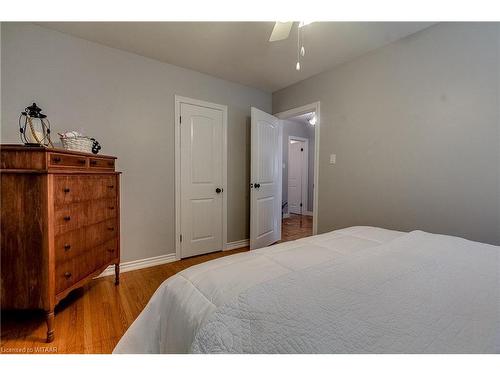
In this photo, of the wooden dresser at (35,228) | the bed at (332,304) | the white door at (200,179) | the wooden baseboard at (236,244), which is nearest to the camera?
the bed at (332,304)

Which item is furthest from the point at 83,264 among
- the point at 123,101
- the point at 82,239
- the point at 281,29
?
the point at 281,29

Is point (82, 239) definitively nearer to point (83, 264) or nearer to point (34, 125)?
point (83, 264)

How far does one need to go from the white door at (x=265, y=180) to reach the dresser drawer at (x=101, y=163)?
1588mm

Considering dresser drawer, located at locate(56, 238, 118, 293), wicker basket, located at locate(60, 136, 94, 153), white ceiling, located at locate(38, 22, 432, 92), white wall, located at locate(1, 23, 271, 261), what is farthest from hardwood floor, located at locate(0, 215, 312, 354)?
white ceiling, located at locate(38, 22, 432, 92)

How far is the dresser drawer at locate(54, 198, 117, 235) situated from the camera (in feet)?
4.72

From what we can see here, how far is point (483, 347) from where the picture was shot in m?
0.51

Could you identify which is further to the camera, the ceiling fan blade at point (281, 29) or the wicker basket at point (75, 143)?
the wicker basket at point (75, 143)

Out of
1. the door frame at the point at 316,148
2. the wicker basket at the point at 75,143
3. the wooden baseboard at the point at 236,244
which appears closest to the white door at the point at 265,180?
the wooden baseboard at the point at 236,244

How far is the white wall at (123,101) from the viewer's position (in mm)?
1874

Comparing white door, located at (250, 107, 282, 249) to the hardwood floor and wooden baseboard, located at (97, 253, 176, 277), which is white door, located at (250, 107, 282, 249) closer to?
wooden baseboard, located at (97, 253, 176, 277)

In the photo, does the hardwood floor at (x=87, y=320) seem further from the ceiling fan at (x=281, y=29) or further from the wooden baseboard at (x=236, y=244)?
the ceiling fan at (x=281, y=29)

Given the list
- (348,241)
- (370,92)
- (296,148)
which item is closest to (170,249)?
(348,241)

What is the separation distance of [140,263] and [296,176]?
14.8 feet
